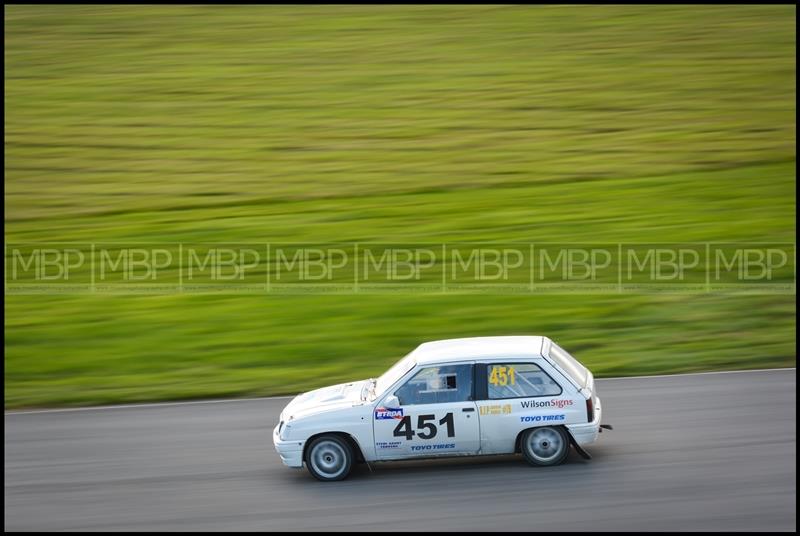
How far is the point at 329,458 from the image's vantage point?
8.79m

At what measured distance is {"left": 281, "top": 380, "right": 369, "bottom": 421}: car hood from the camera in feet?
29.2

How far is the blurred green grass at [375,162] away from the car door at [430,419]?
4195 millimetres

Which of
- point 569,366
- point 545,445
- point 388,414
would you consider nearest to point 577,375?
point 569,366

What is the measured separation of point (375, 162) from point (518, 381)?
48.0ft

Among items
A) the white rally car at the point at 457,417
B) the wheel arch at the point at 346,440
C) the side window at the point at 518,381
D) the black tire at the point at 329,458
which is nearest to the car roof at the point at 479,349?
the white rally car at the point at 457,417

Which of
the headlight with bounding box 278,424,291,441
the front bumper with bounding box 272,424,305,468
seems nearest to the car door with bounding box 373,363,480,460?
the front bumper with bounding box 272,424,305,468

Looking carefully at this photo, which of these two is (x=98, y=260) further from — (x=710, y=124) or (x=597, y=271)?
(x=710, y=124)

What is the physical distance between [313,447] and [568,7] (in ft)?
85.1

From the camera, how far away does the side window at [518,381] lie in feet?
28.6

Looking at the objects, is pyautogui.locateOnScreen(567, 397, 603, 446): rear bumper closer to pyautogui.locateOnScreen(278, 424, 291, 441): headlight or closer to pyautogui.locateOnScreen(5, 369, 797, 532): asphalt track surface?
pyautogui.locateOnScreen(5, 369, 797, 532): asphalt track surface

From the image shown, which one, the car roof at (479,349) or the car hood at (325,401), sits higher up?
the car roof at (479,349)

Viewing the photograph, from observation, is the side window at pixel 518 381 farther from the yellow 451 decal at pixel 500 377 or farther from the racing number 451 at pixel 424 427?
the racing number 451 at pixel 424 427

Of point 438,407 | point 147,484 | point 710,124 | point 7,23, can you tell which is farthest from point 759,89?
point 7,23

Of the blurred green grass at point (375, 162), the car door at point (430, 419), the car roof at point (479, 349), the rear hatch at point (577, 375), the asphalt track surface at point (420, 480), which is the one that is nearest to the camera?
the asphalt track surface at point (420, 480)
